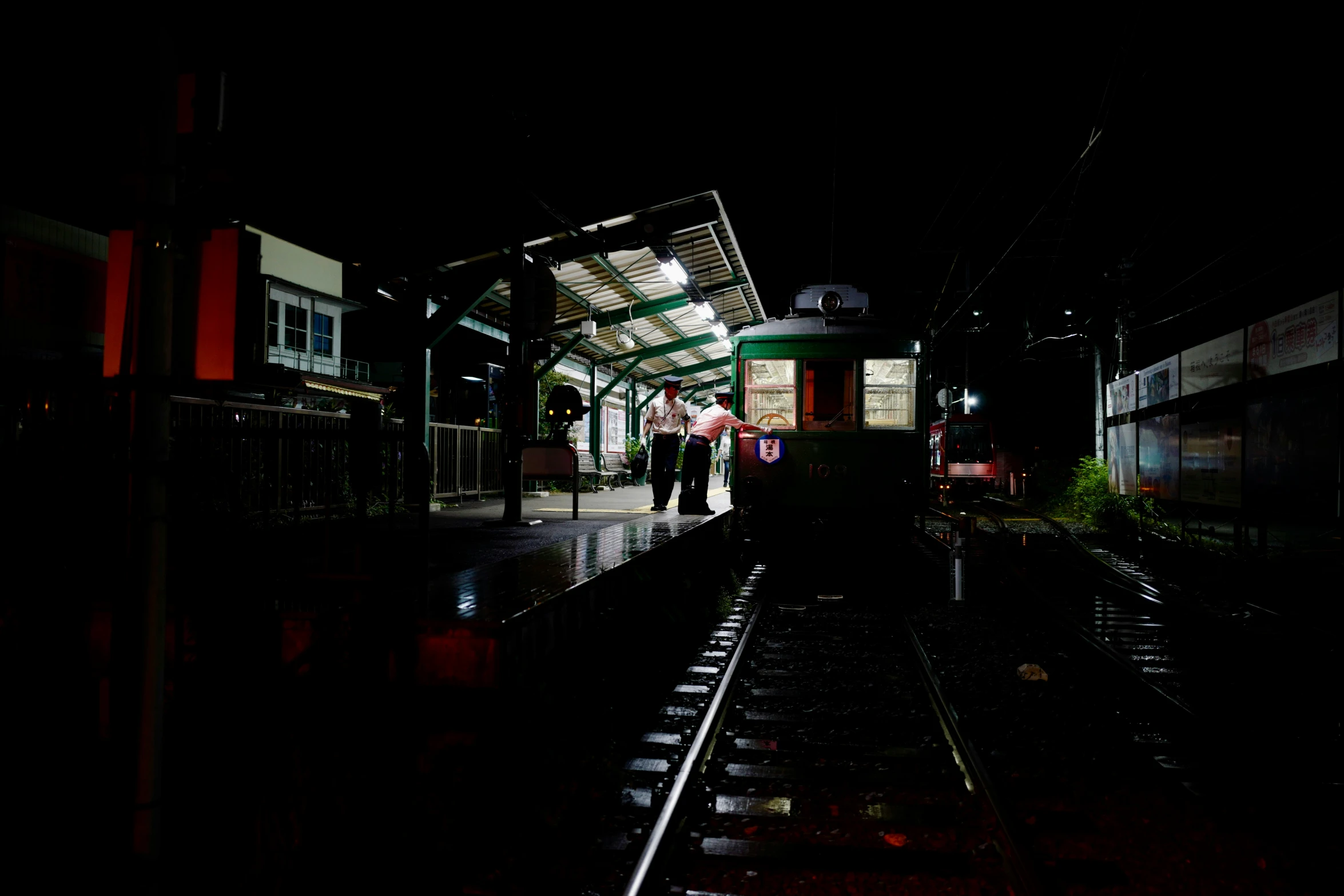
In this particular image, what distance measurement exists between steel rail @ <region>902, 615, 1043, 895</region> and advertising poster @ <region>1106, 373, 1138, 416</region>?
11.3 metres

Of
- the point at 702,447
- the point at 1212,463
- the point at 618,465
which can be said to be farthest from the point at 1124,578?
the point at 618,465

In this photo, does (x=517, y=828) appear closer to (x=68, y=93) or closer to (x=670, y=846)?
(x=670, y=846)

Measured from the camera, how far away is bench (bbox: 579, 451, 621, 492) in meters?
17.0

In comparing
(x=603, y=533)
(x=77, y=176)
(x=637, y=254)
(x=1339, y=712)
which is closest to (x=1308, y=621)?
(x=1339, y=712)

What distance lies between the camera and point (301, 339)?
1473 cm

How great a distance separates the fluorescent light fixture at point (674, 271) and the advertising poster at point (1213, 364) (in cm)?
779

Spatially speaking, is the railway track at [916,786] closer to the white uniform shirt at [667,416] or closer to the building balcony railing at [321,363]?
the white uniform shirt at [667,416]

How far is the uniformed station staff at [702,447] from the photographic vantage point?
909cm

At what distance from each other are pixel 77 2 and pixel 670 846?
3.55m

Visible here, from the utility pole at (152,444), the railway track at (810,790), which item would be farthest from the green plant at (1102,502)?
the utility pole at (152,444)

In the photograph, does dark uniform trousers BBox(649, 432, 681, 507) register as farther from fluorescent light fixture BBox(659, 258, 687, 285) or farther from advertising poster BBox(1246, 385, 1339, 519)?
advertising poster BBox(1246, 385, 1339, 519)

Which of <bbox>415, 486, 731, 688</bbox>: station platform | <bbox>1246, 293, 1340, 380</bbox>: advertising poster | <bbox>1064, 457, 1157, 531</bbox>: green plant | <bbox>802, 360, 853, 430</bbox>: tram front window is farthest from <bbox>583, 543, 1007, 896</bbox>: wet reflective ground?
<bbox>1064, 457, 1157, 531</bbox>: green plant

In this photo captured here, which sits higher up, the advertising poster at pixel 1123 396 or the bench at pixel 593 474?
the advertising poster at pixel 1123 396

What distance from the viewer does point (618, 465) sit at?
21.0 meters
